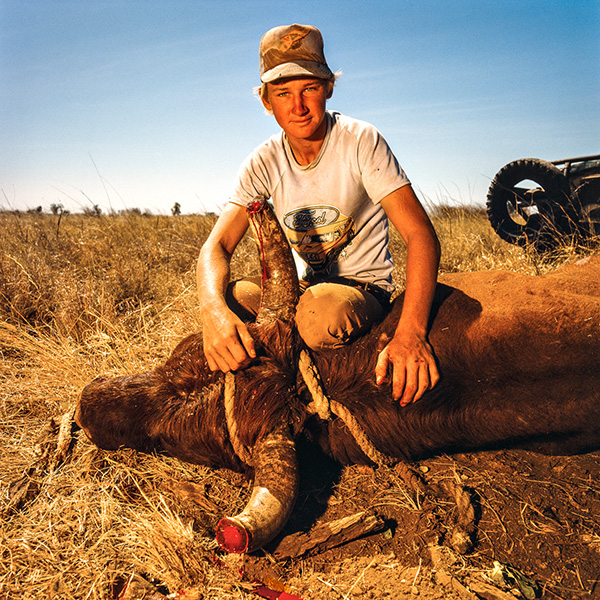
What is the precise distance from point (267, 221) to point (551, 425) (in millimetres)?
1461

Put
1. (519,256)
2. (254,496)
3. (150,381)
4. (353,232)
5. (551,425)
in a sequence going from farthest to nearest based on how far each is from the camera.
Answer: (519,256)
(353,232)
(150,381)
(551,425)
(254,496)

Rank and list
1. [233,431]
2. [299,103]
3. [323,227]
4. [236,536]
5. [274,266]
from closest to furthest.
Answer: [236,536], [233,431], [274,266], [299,103], [323,227]

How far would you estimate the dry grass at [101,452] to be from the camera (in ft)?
6.53

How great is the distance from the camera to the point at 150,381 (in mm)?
2318

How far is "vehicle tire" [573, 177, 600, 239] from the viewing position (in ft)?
19.9

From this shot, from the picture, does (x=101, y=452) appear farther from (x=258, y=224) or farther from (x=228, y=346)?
(x=258, y=224)

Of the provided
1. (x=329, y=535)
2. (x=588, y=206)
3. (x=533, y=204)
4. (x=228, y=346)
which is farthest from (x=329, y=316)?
(x=588, y=206)

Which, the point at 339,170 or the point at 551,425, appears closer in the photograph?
the point at 551,425

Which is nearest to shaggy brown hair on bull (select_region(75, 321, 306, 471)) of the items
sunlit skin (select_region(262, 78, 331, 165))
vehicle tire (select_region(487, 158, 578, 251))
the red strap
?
the red strap

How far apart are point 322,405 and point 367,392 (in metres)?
0.21

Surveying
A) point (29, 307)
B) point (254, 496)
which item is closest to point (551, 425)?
point (254, 496)

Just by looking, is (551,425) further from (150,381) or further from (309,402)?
(150,381)

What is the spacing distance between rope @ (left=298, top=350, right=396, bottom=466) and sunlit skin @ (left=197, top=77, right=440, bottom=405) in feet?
0.68

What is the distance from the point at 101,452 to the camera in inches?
105
